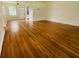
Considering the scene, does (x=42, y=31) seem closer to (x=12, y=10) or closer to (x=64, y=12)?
(x=64, y=12)

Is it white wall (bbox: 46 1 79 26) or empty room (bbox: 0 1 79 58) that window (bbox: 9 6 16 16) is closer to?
empty room (bbox: 0 1 79 58)

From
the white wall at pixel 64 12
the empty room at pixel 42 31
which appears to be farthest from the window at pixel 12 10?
the white wall at pixel 64 12

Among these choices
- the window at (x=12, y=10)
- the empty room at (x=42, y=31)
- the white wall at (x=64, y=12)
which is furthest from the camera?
the window at (x=12, y=10)

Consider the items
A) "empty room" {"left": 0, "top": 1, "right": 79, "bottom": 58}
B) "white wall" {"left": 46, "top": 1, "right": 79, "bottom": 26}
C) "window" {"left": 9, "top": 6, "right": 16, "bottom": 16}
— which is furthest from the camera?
"window" {"left": 9, "top": 6, "right": 16, "bottom": 16}

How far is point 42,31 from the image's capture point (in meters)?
4.93

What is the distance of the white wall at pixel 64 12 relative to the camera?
6.35 metres

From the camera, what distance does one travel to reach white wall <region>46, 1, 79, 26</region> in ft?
20.8

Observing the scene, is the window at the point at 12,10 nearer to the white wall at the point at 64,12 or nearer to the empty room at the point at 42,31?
the empty room at the point at 42,31

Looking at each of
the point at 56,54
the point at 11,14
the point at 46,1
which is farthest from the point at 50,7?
the point at 56,54

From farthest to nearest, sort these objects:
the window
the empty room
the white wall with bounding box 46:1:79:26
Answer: the window, the white wall with bounding box 46:1:79:26, the empty room

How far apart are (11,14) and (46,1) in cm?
540

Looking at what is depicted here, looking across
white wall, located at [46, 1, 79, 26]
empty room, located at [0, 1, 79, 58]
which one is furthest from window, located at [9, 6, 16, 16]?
white wall, located at [46, 1, 79, 26]

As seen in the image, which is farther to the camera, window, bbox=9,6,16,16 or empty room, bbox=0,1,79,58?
window, bbox=9,6,16,16

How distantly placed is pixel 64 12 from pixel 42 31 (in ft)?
11.1
